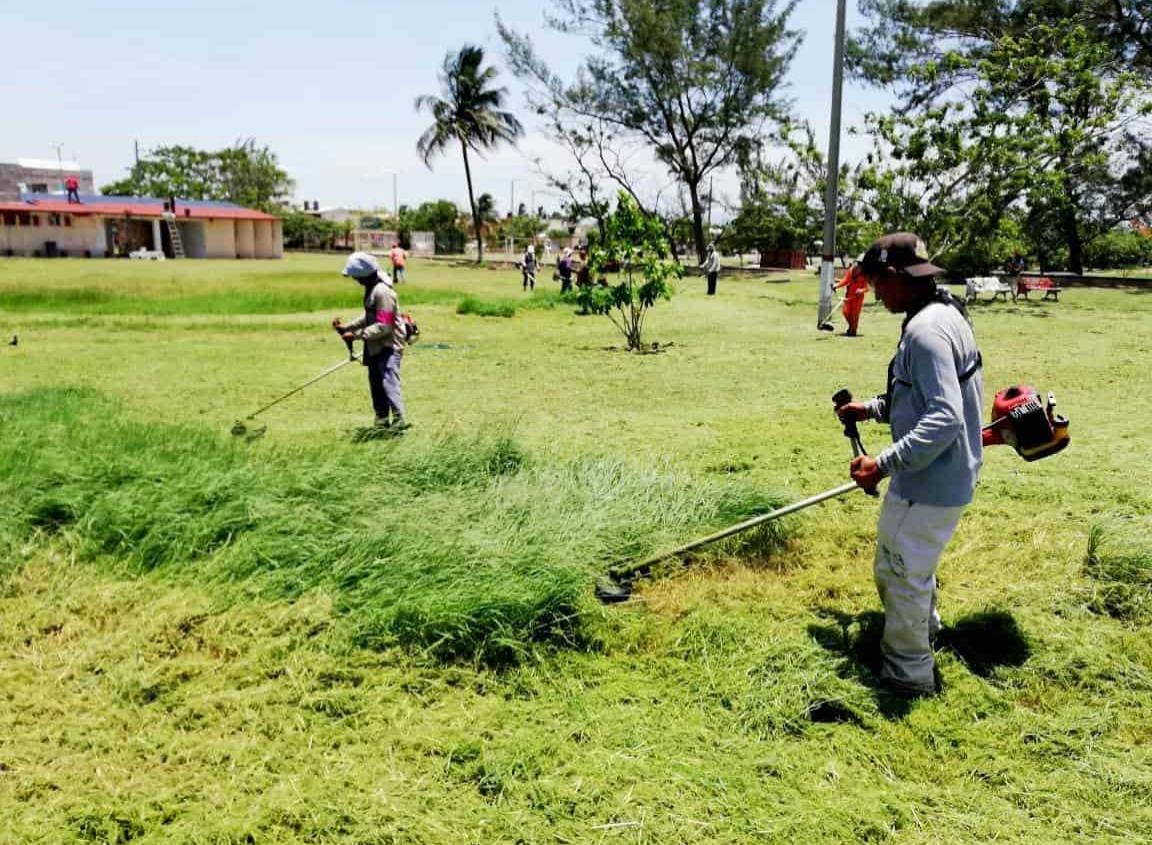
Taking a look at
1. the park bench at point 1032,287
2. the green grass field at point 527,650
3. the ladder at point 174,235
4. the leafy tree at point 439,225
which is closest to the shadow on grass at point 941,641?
the green grass field at point 527,650

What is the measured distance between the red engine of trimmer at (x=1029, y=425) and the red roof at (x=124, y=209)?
153 ft

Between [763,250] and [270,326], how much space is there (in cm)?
3188

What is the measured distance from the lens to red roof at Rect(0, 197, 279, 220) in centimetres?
4200

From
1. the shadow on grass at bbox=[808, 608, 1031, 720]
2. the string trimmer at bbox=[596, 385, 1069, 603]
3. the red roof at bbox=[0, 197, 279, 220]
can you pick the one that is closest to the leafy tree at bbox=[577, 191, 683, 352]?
the shadow on grass at bbox=[808, 608, 1031, 720]

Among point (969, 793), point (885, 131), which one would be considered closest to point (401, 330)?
point (969, 793)

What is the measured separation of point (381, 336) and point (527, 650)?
12.3 ft

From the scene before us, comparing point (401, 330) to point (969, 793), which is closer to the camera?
point (969, 793)

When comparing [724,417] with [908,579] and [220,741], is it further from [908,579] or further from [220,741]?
[220,741]

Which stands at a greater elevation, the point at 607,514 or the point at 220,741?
→ the point at 607,514

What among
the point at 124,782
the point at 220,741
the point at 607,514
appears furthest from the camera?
the point at 607,514

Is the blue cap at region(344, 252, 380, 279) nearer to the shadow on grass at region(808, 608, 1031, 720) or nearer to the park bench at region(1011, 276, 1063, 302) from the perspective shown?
the shadow on grass at region(808, 608, 1031, 720)

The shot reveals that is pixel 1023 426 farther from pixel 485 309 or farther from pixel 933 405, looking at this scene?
pixel 485 309

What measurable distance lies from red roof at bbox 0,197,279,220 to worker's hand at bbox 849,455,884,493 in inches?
1829

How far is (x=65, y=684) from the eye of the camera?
326cm
